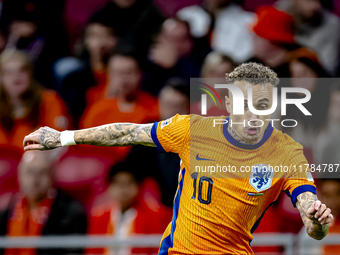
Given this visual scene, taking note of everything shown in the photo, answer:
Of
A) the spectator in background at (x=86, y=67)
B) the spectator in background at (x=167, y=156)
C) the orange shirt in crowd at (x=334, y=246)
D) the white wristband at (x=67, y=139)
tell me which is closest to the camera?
the white wristband at (x=67, y=139)

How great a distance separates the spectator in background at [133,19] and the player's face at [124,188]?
2.00 metres

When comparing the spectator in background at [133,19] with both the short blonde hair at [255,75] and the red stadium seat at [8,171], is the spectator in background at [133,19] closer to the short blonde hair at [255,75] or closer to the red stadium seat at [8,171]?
the red stadium seat at [8,171]

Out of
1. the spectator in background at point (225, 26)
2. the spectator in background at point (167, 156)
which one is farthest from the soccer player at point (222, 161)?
the spectator in background at point (225, 26)

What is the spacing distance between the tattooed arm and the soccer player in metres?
0.15

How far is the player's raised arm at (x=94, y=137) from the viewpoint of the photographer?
3389 mm

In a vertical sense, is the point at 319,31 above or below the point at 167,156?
above

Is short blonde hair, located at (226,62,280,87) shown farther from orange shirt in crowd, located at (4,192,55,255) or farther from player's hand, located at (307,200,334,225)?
orange shirt in crowd, located at (4,192,55,255)

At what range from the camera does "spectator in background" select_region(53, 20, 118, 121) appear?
6.24 m

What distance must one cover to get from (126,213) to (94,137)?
2.11 m

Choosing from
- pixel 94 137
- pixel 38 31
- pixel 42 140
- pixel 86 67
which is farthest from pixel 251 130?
pixel 38 31

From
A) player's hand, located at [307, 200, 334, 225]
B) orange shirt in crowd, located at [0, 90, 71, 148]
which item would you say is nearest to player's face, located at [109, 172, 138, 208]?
orange shirt in crowd, located at [0, 90, 71, 148]

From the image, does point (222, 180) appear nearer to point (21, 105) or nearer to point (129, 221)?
point (129, 221)

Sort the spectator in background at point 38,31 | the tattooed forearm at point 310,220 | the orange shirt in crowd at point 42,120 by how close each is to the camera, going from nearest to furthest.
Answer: the tattooed forearm at point 310,220
the orange shirt in crowd at point 42,120
the spectator in background at point 38,31

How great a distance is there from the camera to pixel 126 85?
6.03m
